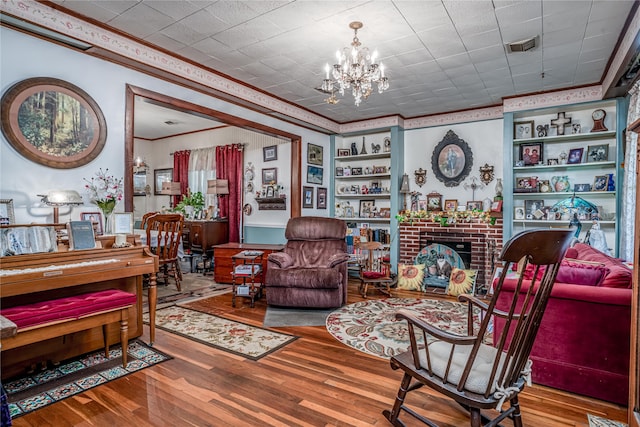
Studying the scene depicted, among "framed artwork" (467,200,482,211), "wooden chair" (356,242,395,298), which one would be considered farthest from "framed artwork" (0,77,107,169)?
"framed artwork" (467,200,482,211)

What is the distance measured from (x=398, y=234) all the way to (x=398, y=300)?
1657mm

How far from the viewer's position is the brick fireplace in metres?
5.13

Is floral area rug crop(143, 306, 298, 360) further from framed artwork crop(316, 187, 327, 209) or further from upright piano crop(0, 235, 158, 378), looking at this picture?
framed artwork crop(316, 187, 327, 209)

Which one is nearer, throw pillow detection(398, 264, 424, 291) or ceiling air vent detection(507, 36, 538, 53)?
ceiling air vent detection(507, 36, 538, 53)

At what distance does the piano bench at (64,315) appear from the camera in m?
2.11

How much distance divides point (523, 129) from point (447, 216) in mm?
1691

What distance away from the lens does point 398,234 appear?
5.98 metres

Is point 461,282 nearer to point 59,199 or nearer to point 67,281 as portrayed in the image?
point 67,281

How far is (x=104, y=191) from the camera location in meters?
3.12

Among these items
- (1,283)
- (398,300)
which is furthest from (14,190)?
(398,300)

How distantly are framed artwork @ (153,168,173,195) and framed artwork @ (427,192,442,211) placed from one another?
5.78 metres

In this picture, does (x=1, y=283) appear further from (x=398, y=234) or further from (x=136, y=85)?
(x=398, y=234)

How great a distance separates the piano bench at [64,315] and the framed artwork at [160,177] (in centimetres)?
590

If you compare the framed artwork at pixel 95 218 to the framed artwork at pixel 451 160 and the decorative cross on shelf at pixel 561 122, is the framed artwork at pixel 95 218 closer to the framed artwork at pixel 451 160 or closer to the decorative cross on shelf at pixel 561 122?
the framed artwork at pixel 451 160
